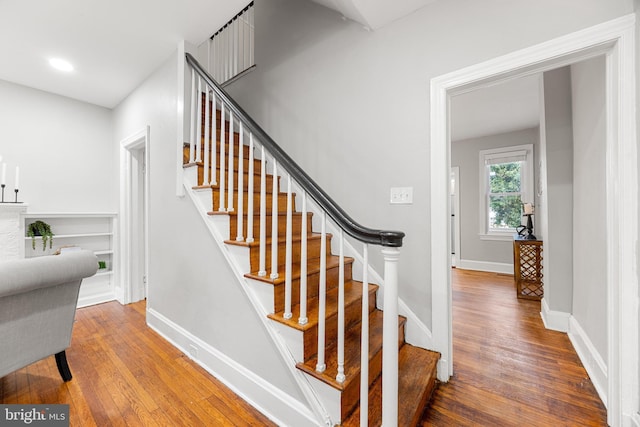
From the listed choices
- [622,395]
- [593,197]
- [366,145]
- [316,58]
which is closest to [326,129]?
[366,145]

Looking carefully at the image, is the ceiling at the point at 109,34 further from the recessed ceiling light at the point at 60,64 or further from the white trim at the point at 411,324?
the white trim at the point at 411,324

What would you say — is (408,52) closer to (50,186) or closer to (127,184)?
(127,184)

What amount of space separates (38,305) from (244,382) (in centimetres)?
132

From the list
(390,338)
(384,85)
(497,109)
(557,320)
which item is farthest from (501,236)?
(390,338)

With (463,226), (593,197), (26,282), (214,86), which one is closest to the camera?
(26,282)

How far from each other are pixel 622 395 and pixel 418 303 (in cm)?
100

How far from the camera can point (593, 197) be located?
1.87m

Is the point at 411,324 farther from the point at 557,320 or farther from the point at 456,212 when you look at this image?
the point at 456,212

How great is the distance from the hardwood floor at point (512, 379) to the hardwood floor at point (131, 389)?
1.19 meters

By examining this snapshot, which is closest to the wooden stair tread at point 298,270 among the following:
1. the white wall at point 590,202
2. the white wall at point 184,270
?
the white wall at point 184,270

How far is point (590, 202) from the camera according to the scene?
1938mm

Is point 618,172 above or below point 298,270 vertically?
above

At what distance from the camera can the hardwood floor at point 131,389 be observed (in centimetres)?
153

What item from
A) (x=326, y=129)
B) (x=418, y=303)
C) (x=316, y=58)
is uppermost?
(x=316, y=58)
